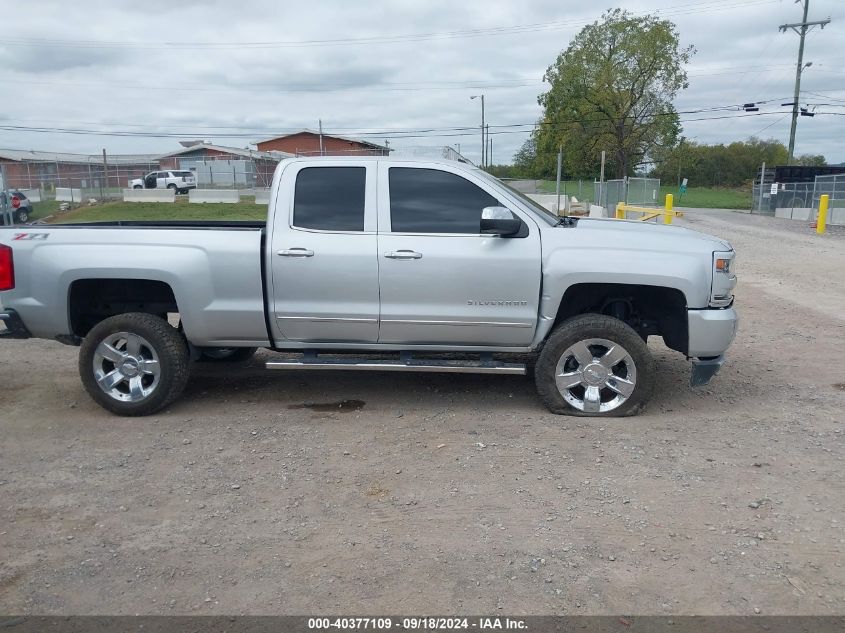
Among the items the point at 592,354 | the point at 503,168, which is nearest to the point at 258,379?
the point at 592,354

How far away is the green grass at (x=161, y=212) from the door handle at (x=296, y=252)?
66.7 ft

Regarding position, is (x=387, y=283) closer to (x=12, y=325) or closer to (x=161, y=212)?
(x=12, y=325)

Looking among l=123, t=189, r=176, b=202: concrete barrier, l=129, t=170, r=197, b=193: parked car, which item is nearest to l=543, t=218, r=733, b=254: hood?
l=123, t=189, r=176, b=202: concrete barrier

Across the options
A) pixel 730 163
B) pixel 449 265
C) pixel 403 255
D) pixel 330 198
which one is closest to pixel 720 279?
pixel 449 265

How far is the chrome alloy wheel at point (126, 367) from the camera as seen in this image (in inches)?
221

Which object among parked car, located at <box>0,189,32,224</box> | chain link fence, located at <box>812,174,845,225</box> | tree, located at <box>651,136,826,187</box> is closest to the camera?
parked car, located at <box>0,189,32,224</box>

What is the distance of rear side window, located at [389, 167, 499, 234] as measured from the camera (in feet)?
18.1

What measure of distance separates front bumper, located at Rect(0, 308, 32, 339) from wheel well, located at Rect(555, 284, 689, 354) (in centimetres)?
405

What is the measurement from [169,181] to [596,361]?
43.5 metres

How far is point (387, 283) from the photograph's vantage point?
214 inches

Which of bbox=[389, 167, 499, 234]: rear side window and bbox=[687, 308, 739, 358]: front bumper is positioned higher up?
bbox=[389, 167, 499, 234]: rear side window

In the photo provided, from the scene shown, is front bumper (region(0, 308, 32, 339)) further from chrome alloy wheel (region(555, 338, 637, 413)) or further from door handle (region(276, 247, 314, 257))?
chrome alloy wheel (region(555, 338, 637, 413))

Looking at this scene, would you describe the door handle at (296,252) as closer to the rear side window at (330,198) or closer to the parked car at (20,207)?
the rear side window at (330,198)

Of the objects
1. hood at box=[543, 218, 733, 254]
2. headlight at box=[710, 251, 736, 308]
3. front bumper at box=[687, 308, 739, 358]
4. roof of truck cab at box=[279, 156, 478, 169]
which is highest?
roof of truck cab at box=[279, 156, 478, 169]
